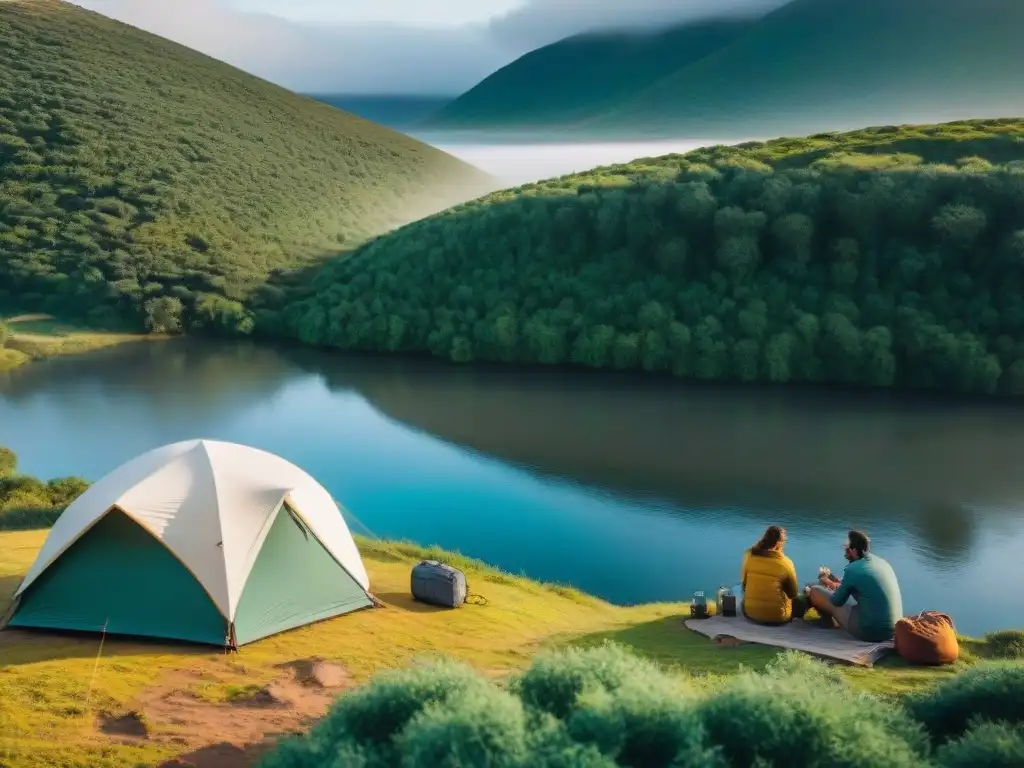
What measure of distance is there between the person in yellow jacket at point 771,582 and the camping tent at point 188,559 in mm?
4690

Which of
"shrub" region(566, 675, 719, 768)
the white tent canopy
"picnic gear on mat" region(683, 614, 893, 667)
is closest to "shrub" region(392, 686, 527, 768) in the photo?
"shrub" region(566, 675, 719, 768)

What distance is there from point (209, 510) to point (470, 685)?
229 inches

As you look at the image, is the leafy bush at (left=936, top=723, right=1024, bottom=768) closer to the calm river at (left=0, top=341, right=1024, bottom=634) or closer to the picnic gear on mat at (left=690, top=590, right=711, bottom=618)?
the picnic gear on mat at (left=690, top=590, right=711, bottom=618)

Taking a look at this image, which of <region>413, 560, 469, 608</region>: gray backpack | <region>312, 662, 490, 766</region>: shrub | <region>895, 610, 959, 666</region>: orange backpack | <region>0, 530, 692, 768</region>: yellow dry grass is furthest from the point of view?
<region>413, 560, 469, 608</region>: gray backpack

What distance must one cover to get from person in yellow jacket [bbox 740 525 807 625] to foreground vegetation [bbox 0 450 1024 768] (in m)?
0.76

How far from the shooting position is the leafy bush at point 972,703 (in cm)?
646

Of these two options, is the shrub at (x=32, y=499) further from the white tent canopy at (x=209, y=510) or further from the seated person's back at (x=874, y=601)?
the seated person's back at (x=874, y=601)

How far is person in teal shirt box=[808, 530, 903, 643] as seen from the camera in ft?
31.7

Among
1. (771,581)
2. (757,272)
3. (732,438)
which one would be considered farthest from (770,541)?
(757,272)

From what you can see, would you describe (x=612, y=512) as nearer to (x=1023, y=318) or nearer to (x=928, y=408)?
(x=928, y=408)

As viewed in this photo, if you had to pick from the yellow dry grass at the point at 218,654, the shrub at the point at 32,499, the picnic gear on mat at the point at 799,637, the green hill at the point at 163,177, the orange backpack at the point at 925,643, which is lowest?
the shrub at the point at 32,499

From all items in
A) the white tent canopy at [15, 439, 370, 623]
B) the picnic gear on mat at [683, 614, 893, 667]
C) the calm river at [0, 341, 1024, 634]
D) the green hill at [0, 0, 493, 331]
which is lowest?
the calm river at [0, 341, 1024, 634]

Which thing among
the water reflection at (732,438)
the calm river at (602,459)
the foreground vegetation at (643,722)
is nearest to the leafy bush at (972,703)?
the foreground vegetation at (643,722)

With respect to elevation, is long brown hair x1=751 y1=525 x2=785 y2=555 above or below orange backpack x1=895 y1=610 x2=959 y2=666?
above
